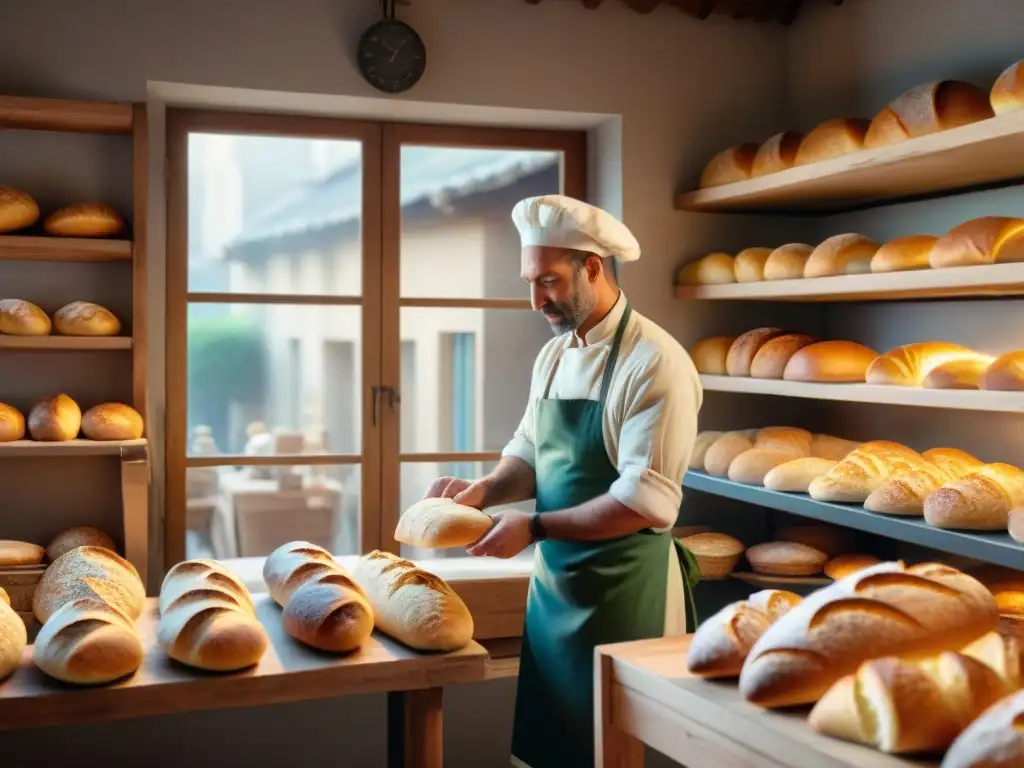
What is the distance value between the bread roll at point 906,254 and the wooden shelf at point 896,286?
4 cm

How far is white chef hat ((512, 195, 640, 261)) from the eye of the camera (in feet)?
7.60

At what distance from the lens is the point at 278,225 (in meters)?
3.41

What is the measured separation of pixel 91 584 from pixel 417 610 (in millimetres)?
614

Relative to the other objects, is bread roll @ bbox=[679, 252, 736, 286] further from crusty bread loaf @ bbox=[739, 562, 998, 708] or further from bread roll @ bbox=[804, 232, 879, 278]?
crusty bread loaf @ bbox=[739, 562, 998, 708]

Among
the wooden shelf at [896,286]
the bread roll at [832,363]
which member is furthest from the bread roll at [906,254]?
the bread roll at [832,363]

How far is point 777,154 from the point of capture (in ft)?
10.1

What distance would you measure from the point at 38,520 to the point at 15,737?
565mm

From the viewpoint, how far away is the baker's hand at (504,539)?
2.11 m

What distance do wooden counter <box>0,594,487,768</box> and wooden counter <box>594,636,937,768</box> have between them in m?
0.25

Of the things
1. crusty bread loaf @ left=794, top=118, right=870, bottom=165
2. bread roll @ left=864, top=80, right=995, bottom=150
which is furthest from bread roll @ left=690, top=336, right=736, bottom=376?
bread roll @ left=864, top=80, right=995, bottom=150

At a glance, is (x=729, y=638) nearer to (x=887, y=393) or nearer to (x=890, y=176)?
(x=887, y=393)

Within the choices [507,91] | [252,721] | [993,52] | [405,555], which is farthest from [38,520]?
[993,52]

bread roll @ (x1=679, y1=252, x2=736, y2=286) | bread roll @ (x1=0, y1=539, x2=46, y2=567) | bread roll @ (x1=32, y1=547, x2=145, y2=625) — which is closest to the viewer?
bread roll @ (x1=32, y1=547, x2=145, y2=625)

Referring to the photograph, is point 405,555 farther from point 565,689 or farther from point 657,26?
point 657,26
